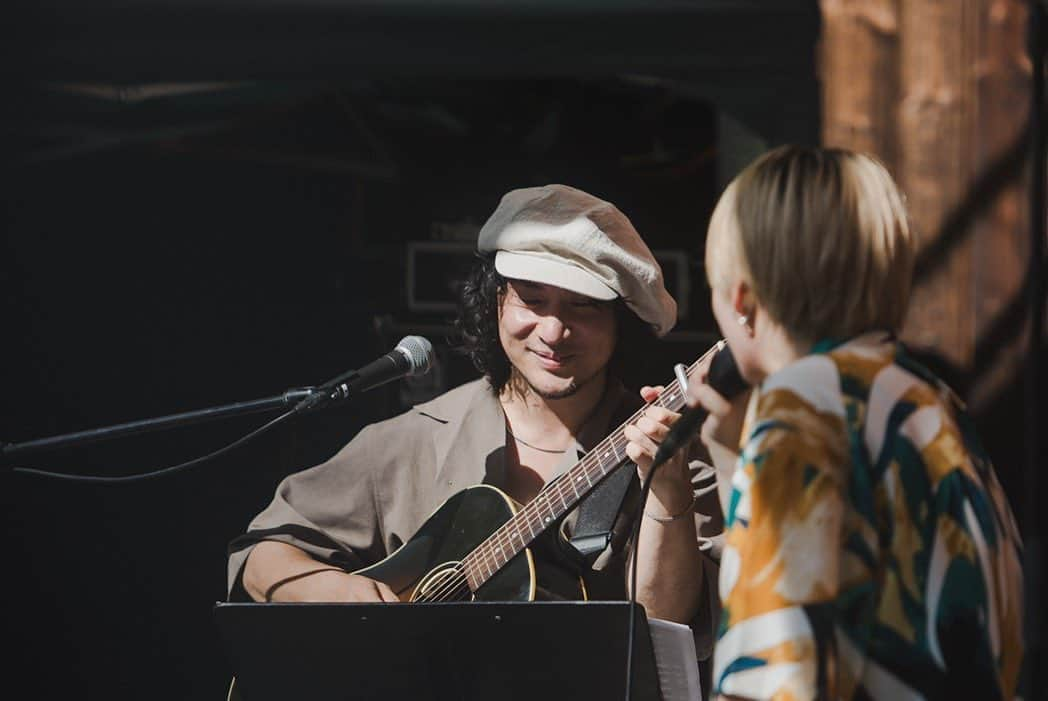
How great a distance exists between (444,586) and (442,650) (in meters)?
0.53

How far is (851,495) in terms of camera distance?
1.44 metres

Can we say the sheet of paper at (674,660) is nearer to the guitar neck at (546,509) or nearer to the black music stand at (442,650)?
the black music stand at (442,650)

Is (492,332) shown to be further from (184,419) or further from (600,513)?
(184,419)

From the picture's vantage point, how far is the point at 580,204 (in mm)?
2984

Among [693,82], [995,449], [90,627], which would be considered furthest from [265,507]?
[995,449]

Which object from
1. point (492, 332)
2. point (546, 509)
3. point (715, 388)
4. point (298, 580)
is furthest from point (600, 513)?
point (715, 388)

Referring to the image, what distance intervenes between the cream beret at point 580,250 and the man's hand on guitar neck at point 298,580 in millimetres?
716

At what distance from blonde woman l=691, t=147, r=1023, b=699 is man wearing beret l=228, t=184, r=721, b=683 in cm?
108

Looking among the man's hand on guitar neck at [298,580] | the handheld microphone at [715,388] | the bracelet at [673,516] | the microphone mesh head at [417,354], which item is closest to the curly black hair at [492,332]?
the microphone mesh head at [417,354]

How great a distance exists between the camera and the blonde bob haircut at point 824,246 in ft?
5.04

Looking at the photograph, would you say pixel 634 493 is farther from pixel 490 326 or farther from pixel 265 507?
pixel 265 507

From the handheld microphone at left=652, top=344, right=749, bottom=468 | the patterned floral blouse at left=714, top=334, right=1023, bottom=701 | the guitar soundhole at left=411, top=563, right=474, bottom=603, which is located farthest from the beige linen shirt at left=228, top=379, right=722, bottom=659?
the patterned floral blouse at left=714, top=334, right=1023, bottom=701

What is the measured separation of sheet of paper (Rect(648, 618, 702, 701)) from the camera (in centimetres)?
220

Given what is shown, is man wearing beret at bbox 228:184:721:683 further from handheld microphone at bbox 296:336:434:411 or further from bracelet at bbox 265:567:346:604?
handheld microphone at bbox 296:336:434:411
